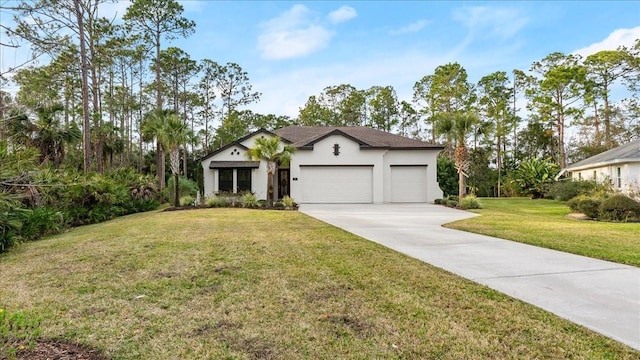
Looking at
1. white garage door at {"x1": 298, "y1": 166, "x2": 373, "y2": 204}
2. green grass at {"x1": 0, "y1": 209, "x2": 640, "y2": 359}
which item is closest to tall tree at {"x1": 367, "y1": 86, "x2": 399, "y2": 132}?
white garage door at {"x1": 298, "y1": 166, "x2": 373, "y2": 204}

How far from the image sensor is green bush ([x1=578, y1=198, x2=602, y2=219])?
1280 cm

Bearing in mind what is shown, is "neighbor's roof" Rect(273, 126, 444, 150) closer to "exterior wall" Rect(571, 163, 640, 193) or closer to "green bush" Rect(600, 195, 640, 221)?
"exterior wall" Rect(571, 163, 640, 193)

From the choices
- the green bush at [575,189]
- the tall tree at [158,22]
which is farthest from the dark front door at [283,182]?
the green bush at [575,189]

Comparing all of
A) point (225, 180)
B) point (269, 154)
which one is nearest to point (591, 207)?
point (269, 154)

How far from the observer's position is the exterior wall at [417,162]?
20.7 meters

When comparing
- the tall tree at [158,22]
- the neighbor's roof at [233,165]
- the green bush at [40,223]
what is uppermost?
the tall tree at [158,22]

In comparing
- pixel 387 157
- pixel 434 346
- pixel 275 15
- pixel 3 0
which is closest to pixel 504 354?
pixel 434 346

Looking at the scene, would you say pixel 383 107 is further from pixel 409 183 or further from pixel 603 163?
pixel 603 163

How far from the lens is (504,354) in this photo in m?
2.80

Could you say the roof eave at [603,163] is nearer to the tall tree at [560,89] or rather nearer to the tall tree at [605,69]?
the tall tree at [560,89]

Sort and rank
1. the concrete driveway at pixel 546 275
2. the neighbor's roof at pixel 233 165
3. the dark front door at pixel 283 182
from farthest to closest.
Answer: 1. the dark front door at pixel 283 182
2. the neighbor's roof at pixel 233 165
3. the concrete driveway at pixel 546 275

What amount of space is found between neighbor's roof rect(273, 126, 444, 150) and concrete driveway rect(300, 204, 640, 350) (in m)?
12.4

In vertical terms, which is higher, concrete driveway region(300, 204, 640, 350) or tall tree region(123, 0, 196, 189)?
tall tree region(123, 0, 196, 189)

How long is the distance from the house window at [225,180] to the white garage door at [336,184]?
14.4 feet
